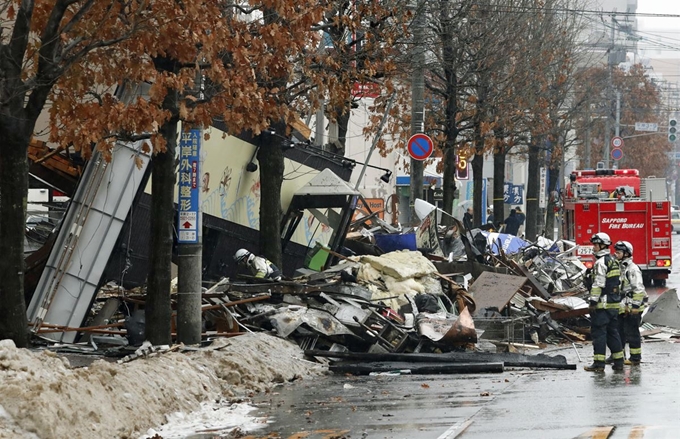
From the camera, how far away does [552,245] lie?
31969mm

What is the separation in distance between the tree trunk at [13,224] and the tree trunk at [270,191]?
747 cm

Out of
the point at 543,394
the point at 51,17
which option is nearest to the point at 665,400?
the point at 543,394

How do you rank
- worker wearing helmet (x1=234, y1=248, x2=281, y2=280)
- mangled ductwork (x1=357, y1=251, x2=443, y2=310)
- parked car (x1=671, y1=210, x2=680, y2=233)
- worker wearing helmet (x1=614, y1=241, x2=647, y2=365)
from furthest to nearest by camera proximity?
parked car (x1=671, y1=210, x2=680, y2=233)
mangled ductwork (x1=357, y1=251, x2=443, y2=310)
worker wearing helmet (x1=234, y1=248, x2=281, y2=280)
worker wearing helmet (x1=614, y1=241, x2=647, y2=365)

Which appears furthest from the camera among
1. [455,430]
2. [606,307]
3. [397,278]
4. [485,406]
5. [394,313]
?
[397,278]

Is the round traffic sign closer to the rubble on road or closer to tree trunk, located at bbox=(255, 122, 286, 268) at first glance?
the rubble on road

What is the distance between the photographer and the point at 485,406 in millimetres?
11617

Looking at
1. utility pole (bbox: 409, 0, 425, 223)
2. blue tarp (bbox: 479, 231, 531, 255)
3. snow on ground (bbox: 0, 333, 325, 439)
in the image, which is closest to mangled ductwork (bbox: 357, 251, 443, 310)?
snow on ground (bbox: 0, 333, 325, 439)

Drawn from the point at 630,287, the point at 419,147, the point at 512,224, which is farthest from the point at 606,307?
the point at 512,224

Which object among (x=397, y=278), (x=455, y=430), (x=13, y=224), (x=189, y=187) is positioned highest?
(x=189, y=187)

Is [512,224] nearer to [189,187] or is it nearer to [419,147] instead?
[419,147]

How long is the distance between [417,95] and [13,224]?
582 inches

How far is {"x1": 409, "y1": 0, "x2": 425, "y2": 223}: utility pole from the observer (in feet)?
81.1

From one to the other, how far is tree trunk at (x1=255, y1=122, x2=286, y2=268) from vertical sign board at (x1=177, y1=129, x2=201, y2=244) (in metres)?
4.87

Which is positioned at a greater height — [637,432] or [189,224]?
[189,224]
